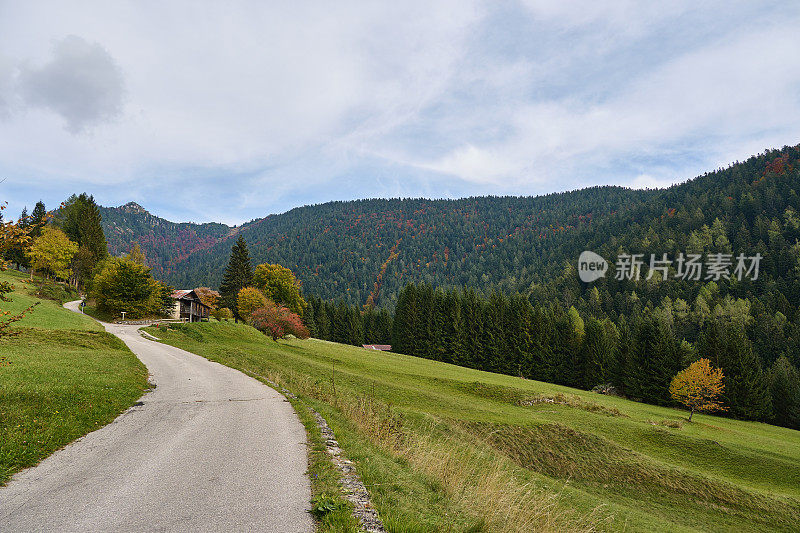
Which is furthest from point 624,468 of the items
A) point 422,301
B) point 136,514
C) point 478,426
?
point 422,301

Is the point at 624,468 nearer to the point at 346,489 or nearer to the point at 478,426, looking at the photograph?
the point at 478,426

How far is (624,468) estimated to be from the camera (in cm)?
2191

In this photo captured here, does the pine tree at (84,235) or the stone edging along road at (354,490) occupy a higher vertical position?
the pine tree at (84,235)

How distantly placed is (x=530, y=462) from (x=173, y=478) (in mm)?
19933

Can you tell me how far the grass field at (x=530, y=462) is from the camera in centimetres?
857

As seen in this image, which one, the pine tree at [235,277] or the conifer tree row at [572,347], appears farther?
the pine tree at [235,277]

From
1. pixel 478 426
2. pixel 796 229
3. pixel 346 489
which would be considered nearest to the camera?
pixel 346 489

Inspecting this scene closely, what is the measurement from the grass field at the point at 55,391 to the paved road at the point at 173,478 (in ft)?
1.51

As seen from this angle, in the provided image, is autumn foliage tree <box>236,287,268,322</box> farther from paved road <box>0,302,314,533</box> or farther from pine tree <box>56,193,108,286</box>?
paved road <box>0,302,314,533</box>

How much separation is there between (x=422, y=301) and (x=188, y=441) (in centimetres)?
9104

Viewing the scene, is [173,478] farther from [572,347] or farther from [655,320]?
[572,347]

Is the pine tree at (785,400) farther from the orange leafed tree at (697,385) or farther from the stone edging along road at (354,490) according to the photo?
the stone edging along road at (354,490)

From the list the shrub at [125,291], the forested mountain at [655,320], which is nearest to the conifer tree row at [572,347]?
the forested mountain at [655,320]

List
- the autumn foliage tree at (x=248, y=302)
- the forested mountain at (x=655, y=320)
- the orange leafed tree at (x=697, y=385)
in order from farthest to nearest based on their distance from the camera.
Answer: the autumn foliage tree at (x=248, y=302)
the forested mountain at (x=655, y=320)
the orange leafed tree at (x=697, y=385)
